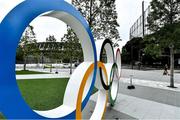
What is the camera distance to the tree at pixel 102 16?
22438mm

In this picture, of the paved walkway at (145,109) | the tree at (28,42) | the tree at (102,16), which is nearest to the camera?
the paved walkway at (145,109)

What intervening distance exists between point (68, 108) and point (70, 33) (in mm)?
19805

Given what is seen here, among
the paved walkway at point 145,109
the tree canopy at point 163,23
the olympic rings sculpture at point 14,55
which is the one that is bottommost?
the paved walkway at point 145,109

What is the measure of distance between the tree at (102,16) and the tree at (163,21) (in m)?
6.59

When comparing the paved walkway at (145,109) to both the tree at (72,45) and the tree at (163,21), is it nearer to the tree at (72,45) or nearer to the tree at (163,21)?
the tree at (163,21)

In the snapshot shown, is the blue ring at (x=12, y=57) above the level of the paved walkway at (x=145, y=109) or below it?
above

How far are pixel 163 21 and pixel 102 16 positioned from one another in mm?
8180

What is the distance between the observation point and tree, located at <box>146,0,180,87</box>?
1505 cm

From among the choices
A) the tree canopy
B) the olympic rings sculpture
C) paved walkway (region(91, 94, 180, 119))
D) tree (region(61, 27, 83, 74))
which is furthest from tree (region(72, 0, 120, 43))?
the olympic rings sculpture

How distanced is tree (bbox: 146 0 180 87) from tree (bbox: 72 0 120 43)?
659cm

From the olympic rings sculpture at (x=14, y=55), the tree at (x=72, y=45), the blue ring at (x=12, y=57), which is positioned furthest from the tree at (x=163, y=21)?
the blue ring at (x=12, y=57)

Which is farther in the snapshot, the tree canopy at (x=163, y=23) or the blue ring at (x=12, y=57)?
the tree canopy at (x=163, y=23)

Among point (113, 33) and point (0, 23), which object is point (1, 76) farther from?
point (113, 33)

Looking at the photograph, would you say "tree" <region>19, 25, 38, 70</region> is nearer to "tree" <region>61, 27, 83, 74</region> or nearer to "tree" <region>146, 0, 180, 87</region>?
"tree" <region>61, 27, 83, 74</region>
